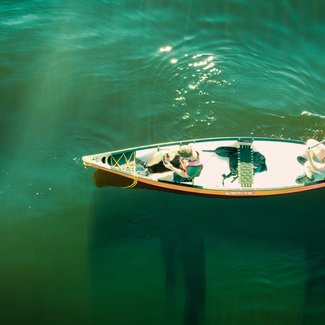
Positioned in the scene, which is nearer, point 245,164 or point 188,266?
point 188,266

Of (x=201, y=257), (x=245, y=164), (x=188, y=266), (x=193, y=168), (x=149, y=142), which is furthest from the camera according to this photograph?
(x=149, y=142)

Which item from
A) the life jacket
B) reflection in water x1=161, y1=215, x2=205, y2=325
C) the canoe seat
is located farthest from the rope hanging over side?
the canoe seat

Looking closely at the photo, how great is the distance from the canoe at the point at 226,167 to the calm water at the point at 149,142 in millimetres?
811

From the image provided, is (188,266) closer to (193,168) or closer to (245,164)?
(193,168)

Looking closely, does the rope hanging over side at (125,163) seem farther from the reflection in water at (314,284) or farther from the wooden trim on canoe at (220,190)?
the reflection in water at (314,284)

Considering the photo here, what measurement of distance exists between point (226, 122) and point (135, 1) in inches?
302

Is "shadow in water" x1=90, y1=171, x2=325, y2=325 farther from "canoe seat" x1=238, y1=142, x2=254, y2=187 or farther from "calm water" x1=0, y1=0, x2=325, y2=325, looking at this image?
"canoe seat" x1=238, y1=142, x2=254, y2=187

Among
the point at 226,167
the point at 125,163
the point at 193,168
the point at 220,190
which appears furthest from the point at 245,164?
the point at 125,163

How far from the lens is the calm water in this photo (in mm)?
11922

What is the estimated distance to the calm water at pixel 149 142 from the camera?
11.9 metres

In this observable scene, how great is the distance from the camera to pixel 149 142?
1502 centimetres

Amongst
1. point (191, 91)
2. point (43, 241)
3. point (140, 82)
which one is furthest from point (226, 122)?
point (43, 241)

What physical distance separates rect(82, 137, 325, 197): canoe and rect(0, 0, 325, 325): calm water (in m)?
0.81

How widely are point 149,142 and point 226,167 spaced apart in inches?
118
